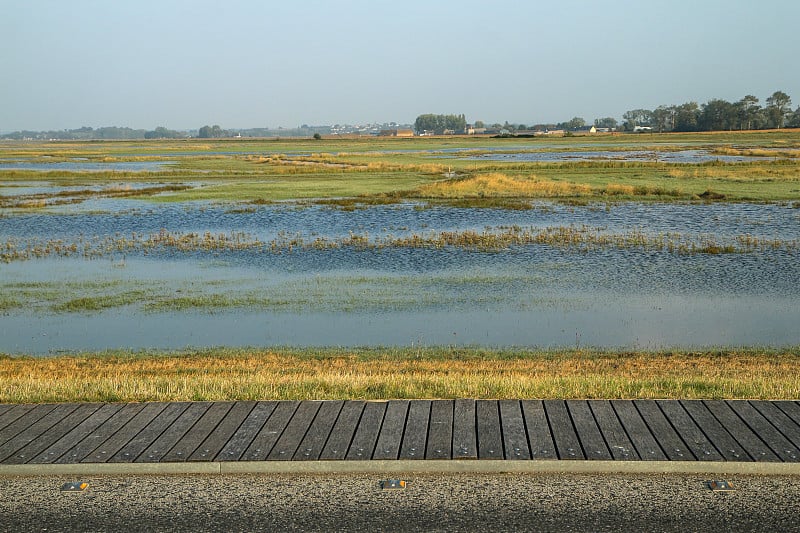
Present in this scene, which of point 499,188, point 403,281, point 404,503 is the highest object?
point 404,503

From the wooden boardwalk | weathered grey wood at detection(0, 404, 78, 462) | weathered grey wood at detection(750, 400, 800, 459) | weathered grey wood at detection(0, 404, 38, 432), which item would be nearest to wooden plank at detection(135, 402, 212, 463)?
the wooden boardwalk

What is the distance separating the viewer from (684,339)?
1705cm

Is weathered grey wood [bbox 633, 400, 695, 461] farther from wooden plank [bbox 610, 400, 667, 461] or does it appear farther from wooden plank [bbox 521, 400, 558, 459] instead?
wooden plank [bbox 521, 400, 558, 459]

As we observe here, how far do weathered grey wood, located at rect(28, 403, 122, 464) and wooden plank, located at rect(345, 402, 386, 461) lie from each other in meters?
2.62

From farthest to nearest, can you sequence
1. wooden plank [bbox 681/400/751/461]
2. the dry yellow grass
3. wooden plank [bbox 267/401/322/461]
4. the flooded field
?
1. the dry yellow grass
2. the flooded field
3. wooden plank [bbox 267/401/322/461]
4. wooden plank [bbox 681/400/751/461]

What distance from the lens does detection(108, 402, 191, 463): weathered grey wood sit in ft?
24.7

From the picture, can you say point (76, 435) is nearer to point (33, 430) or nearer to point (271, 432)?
point (33, 430)

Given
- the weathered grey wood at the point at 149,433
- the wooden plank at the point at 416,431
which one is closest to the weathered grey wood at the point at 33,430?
the weathered grey wood at the point at 149,433

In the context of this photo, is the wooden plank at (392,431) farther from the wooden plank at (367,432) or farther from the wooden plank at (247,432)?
the wooden plank at (247,432)

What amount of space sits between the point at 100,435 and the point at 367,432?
2724 millimetres

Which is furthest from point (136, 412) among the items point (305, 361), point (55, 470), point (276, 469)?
point (305, 361)

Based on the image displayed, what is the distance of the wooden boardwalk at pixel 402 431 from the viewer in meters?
7.45

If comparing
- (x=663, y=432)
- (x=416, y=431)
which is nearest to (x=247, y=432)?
(x=416, y=431)

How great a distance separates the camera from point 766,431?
7855 mm
